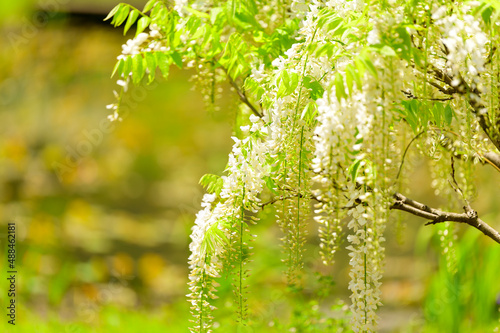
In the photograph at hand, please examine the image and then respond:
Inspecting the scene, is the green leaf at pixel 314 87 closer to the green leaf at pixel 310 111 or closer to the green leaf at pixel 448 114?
the green leaf at pixel 310 111

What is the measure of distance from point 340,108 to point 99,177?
352cm

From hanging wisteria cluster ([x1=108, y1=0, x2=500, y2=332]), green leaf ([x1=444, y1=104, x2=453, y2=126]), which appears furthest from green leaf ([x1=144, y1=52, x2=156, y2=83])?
green leaf ([x1=444, y1=104, x2=453, y2=126])

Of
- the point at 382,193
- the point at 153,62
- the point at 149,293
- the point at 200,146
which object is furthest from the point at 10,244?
the point at 382,193

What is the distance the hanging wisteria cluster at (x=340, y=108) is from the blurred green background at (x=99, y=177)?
224cm

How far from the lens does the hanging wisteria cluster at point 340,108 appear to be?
1.62 metres

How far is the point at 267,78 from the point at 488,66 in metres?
0.80

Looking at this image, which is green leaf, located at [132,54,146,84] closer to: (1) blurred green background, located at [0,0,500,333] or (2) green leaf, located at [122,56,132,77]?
(2) green leaf, located at [122,56,132,77]

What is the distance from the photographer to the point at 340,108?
1621mm

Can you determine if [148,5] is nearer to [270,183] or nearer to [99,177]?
[270,183]

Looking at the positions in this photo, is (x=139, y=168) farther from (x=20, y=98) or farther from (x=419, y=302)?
(x=419, y=302)

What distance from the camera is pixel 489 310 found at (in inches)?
139

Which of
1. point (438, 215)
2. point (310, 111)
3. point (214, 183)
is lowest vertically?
point (438, 215)

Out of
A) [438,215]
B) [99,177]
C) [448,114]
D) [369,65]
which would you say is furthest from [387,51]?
[99,177]

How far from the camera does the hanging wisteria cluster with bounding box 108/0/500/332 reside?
1620 millimetres
